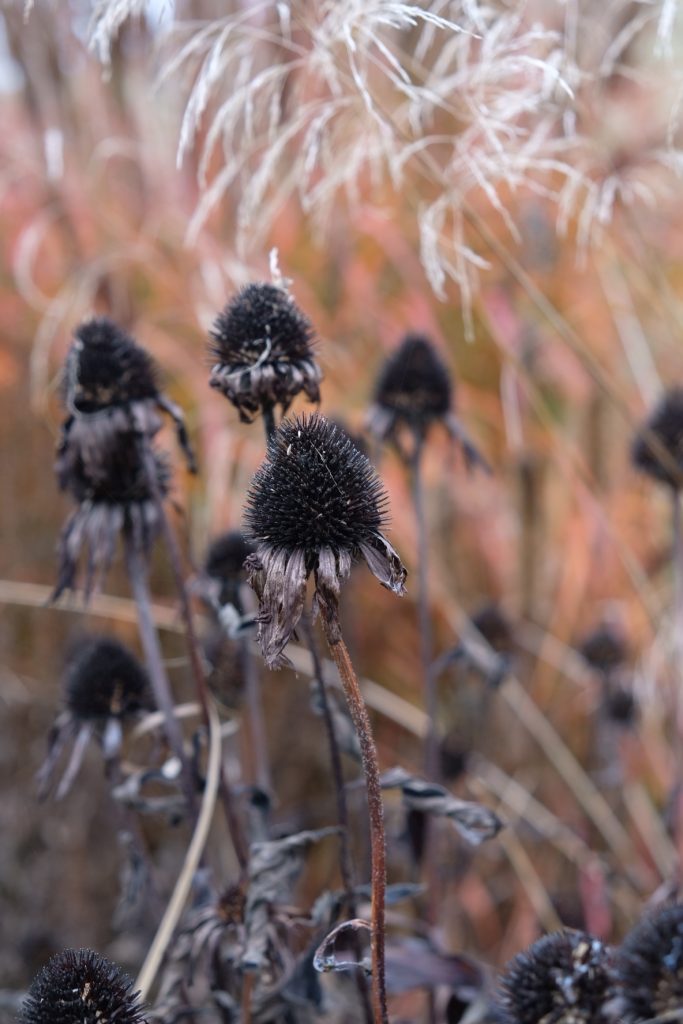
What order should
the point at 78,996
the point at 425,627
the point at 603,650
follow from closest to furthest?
the point at 78,996, the point at 425,627, the point at 603,650

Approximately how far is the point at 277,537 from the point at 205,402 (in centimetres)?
189

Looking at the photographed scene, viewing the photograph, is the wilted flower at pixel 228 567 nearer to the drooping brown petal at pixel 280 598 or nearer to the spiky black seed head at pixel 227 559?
the spiky black seed head at pixel 227 559

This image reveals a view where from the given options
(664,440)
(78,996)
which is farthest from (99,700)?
(664,440)

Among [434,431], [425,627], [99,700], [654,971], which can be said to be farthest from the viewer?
[434,431]

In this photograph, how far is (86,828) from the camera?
2.67 meters

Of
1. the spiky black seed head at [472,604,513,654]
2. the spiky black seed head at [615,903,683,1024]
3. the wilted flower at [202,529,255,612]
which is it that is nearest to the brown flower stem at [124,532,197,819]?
the wilted flower at [202,529,255,612]

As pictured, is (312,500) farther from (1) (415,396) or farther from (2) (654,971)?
(1) (415,396)

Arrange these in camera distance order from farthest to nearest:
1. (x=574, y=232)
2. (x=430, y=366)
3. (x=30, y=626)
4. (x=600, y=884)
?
1. (x=574, y=232)
2. (x=30, y=626)
3. (x=600, y=884)
4. (x=430, y=366)

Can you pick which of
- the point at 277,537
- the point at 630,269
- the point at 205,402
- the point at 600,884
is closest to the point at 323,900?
the point at 277,537

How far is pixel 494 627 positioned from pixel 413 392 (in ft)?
2.71

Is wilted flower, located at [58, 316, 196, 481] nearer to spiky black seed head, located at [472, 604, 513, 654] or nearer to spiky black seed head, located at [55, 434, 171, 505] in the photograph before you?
spiky black seed head, located at [55, 434, 171, 505]

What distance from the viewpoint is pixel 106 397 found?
1.44m

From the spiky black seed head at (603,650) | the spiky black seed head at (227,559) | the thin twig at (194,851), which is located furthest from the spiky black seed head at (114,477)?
the spiky black seed head at (603,650)

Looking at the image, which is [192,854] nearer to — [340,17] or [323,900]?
[323,900]
